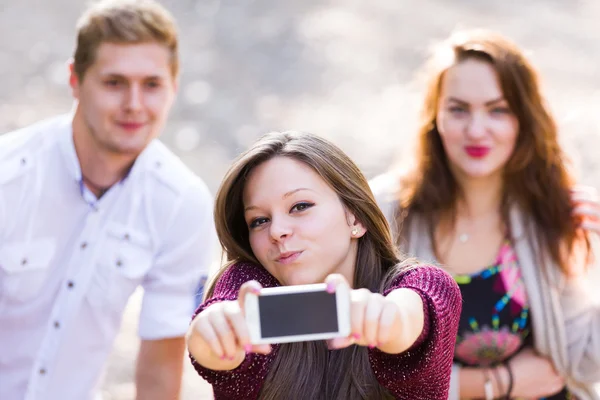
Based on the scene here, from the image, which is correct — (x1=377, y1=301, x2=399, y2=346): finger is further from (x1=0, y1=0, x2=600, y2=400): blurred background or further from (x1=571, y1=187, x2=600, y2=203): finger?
(x1=0, y1=0, x2=600, y2=400): blurred background

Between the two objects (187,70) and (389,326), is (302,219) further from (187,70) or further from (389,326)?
(187,70)

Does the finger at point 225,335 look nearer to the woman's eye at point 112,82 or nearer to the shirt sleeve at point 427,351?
the shirt sleeve at point 427,351

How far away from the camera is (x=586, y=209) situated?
11.6 feet

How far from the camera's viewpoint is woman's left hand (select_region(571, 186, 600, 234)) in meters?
3.50

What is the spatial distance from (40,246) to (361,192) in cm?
159

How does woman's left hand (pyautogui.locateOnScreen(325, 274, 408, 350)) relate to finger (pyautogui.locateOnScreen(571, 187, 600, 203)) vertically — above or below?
below

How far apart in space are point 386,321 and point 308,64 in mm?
7095

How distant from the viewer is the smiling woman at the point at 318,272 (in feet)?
6.94

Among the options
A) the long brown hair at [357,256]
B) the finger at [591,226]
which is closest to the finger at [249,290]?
the long brown hair at [357,256]

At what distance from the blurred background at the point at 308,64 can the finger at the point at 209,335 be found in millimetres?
5056

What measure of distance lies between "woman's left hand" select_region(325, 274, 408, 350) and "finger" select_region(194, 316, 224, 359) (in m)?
0.21

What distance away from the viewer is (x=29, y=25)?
9367mm

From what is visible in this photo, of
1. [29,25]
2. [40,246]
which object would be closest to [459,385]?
[40,246]

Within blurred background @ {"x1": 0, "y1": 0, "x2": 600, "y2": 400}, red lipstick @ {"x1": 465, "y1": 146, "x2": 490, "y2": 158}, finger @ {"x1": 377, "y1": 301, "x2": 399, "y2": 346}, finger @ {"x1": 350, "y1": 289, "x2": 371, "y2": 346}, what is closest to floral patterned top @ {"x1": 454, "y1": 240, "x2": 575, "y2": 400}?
red lipstick @ {"x1": 465, "y1": 146, "x2": 490, "y2": 158}
